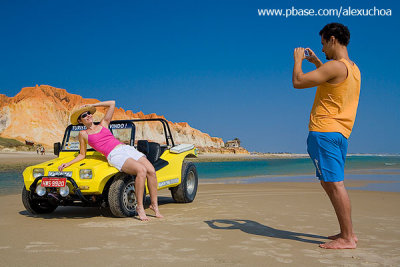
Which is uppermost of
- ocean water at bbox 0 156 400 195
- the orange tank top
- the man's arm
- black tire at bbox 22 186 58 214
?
the man's arm

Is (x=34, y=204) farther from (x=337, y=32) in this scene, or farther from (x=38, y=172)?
(x=337, y=32)

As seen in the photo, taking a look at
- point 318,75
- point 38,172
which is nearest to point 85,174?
point 38,172

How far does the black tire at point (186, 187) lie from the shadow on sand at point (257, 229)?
7.75 feet

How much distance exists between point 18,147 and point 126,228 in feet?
164

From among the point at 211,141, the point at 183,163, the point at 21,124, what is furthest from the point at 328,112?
the point at 211,141

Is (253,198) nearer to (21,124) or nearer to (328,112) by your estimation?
(328,112)

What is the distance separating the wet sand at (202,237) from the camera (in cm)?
370

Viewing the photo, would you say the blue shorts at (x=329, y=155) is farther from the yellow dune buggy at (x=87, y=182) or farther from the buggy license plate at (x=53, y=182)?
the buggy license plate at (x=53, y=182)

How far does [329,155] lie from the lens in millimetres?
3959

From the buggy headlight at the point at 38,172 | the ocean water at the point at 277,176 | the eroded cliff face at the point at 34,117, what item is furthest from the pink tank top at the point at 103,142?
the eroded cliff face at the point at 34,117

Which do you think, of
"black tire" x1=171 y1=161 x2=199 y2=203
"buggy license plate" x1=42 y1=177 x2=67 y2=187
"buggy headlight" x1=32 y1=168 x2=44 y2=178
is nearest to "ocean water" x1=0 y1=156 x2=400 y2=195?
"buggy headlight" x1=32 y1=168 x2=44 y2=178

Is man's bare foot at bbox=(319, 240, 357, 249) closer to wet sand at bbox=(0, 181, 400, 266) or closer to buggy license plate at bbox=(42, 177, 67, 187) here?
wet sand at bbox=(0, 181, 400, 266)

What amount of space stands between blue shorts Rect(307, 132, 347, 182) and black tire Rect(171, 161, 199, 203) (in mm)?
4433

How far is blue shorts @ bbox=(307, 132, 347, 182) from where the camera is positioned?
3953mm
